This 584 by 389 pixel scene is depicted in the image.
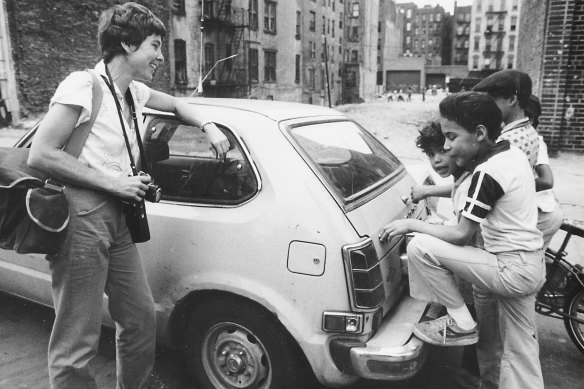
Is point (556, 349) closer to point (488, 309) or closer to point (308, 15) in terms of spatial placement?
point (488, 309)

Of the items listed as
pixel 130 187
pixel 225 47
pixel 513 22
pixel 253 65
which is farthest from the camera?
pixel 513 22

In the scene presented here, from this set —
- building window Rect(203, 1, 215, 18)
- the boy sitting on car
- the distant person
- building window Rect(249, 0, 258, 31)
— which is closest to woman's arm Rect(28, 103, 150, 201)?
the boy sitting on car

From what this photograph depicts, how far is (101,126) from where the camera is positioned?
2.36m

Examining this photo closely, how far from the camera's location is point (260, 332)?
2.75 m

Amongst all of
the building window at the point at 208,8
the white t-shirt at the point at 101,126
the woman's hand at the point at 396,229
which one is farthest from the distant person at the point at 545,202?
the building window at the point at 208,8

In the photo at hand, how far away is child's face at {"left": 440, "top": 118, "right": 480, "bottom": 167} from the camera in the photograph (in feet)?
8.82

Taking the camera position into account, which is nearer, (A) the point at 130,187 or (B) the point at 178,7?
(A) the point at 130,187

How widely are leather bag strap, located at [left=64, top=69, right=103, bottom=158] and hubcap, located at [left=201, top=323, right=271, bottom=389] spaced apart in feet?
4.26

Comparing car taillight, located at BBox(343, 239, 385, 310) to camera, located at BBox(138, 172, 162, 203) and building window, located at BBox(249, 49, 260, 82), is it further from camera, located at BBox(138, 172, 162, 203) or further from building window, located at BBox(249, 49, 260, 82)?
building window, located at BBox(249, 49, 260, 82)

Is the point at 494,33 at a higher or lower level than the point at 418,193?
higher

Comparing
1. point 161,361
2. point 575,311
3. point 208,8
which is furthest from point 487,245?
point 208,8

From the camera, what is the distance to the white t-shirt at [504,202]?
8.37ft

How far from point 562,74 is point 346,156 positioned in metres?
8.82

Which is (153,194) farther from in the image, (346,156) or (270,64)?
(270,64)
